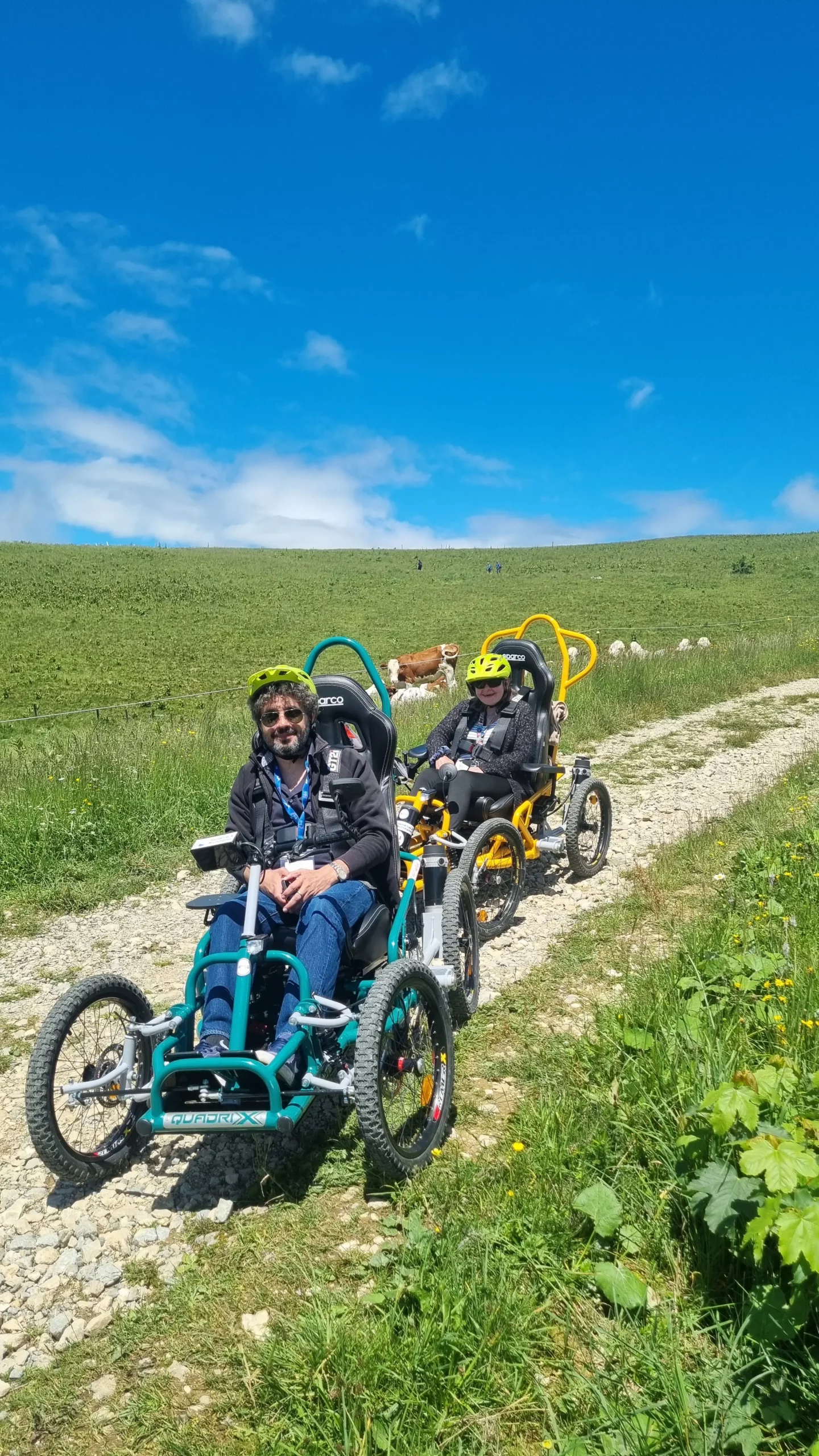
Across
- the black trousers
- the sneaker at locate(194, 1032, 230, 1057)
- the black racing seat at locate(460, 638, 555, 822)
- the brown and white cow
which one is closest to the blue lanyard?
Result: the sneaker at locate(194, 1032, 230, 1057)

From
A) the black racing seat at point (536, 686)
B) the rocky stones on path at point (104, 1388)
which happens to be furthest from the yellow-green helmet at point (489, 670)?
the rocky stones on path at point (104, 1388)

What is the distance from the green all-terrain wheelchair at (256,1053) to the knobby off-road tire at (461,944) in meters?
0.02

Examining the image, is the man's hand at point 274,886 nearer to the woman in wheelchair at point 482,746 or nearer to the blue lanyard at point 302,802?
the blue lanyard at point 302,802

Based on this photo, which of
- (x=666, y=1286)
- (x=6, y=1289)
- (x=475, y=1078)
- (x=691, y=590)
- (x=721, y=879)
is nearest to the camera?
(x=666, y=1286)

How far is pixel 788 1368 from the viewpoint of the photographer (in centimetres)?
220

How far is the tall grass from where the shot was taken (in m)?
7.01

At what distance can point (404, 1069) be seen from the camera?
343cm

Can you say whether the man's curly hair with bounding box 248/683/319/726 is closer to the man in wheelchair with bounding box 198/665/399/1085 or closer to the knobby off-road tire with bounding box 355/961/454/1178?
the man in wheelchair with bounding box 198/665/399/1085

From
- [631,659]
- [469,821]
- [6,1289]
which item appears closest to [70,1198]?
[6,1289]

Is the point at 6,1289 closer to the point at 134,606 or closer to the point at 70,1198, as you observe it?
the point at 70,1198

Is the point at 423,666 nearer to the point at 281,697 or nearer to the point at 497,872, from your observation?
the point at 497,872

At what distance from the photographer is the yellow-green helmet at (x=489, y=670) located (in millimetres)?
6773

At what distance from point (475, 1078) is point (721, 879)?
310 cm

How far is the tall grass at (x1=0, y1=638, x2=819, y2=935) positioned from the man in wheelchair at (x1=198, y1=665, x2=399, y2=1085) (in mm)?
3165
